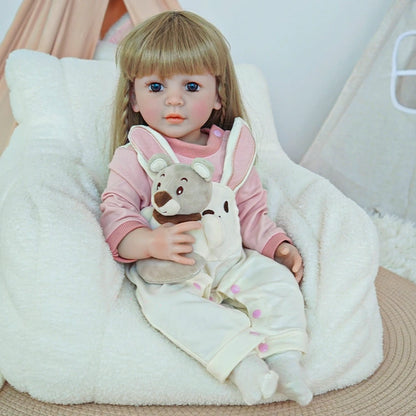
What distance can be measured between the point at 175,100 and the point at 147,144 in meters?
0.11

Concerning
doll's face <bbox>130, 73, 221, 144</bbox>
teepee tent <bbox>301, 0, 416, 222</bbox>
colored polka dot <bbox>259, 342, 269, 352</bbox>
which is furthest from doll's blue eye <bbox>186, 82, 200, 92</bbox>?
teepee tent <bbox>301, 0, 416, 222</bbox>

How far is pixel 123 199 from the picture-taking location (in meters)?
1.08

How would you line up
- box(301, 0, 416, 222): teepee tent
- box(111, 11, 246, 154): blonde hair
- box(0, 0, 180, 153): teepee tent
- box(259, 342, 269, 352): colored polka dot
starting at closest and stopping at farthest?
box(259, 342, 269, 352): colored polka dot → box(111, 11, 246, 154): blonde hair → box(0, 0, 180, 153): teepee tent → box(301, 0, 416, 222): teepee tent

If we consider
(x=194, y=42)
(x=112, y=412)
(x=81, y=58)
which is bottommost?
(x=112, y=412)

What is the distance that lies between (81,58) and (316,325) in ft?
3.26

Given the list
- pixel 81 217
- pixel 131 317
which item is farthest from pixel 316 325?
pixel 81 217

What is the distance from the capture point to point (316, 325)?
1031mm

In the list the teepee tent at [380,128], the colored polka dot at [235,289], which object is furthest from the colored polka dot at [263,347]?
the teepee tent at [380,128]

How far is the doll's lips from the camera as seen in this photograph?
1.10 m

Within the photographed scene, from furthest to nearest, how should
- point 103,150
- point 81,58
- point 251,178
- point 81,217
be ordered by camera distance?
point 81,58
point 103,150
point 251,178
point 81,217

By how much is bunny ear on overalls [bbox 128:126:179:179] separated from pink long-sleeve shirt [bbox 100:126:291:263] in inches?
0.8

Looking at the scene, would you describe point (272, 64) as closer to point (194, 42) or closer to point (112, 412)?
point (194, 42)

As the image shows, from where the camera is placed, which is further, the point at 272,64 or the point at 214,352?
the point at 272,64

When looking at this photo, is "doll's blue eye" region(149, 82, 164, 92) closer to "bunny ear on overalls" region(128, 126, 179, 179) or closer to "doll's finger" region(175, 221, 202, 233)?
"bunny ear on overalls" region(128, 126, 179, 179)
